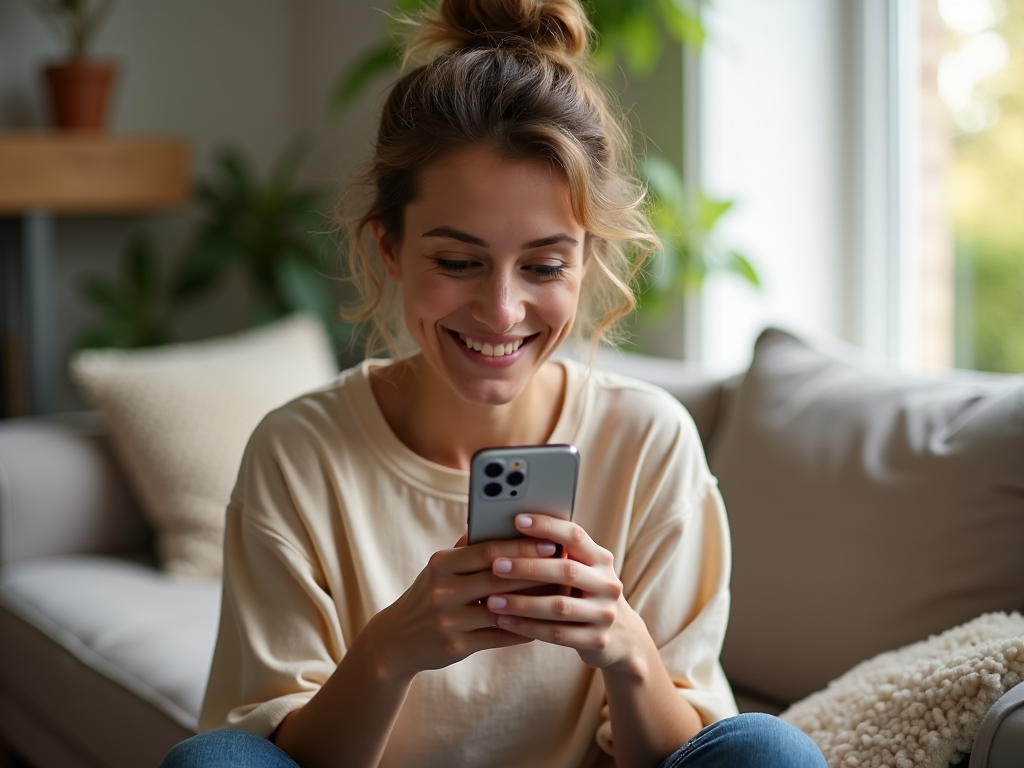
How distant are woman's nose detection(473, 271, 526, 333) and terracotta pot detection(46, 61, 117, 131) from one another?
2548 millimetres

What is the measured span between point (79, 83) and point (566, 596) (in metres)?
2.78

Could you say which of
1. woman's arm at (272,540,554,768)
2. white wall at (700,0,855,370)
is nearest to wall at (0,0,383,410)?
white wall at (700,0,855,370)

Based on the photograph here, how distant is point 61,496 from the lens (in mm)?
2322

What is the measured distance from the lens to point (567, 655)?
4.20ft

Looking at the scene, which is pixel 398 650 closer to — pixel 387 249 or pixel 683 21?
pixel 387 249

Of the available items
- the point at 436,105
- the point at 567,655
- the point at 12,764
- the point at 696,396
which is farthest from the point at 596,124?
the point at 12,764

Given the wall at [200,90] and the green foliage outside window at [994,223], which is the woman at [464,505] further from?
the wall at [200,90]

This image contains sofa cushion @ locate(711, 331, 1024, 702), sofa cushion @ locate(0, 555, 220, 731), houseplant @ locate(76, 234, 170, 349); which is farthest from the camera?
houseplant @ locate(76, 234, 170, 349)

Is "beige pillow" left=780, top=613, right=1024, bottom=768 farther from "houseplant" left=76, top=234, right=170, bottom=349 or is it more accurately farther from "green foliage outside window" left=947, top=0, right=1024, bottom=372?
"houseplant" left=76, top=234, right=170, bottom=349

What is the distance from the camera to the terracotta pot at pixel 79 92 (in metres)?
3.29

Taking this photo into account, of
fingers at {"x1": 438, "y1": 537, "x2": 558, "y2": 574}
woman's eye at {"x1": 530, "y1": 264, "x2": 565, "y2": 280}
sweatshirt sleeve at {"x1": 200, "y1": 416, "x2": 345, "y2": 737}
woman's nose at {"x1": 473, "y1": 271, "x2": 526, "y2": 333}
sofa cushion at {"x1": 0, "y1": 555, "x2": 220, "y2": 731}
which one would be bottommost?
sofa cushion at {"x1": 0, "y1": 555, "x2": 220, "y2": 731}

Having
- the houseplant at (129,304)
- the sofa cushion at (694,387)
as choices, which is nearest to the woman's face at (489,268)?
the sofa cushion at (694,387)

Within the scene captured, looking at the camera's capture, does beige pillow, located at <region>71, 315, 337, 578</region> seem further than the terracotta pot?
No

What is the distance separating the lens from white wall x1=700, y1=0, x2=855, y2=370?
267cm
